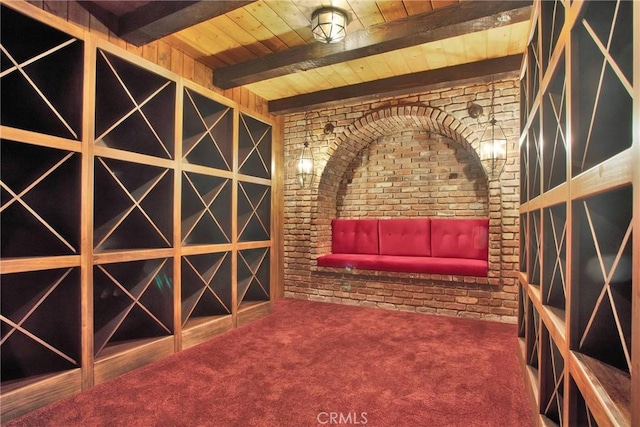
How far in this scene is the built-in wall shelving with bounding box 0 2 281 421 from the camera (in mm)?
1939

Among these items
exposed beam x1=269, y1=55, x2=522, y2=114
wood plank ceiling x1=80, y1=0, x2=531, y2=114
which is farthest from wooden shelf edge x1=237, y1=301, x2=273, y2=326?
exposed beam x1=269, y1=55, x2=522, y2=114

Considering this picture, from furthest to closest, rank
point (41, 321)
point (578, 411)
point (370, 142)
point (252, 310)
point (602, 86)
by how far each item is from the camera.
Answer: point (370, 142) → point (252, 310) → point (41, 321) → point (578, 411) → point (602, 86)

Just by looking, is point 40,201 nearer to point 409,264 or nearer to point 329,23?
point 329,23

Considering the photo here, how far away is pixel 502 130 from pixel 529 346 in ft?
7.43

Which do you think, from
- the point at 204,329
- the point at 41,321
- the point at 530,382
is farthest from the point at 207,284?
the point at 530,382

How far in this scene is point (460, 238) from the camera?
403cm

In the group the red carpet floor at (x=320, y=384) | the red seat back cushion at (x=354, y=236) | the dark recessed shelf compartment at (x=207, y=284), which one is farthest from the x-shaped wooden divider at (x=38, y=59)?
the red seat back cushion at (x=354, y=236)

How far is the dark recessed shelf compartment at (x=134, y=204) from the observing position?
2.45m

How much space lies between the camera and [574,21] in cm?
106

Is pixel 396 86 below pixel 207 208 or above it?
above

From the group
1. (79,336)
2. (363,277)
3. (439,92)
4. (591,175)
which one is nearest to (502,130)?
(439,92)

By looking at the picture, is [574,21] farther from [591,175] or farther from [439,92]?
[439,92]

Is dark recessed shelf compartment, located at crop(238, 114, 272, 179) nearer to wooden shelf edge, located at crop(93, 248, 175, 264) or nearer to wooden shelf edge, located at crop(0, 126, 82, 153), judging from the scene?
wooden shelf edge, located at crop(93, 248, 175, 264)

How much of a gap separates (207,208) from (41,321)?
1.36 m
